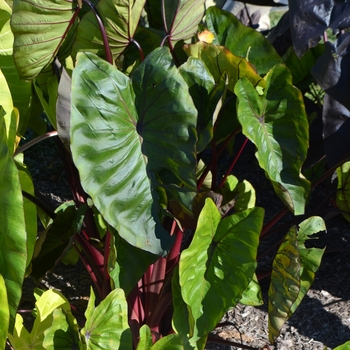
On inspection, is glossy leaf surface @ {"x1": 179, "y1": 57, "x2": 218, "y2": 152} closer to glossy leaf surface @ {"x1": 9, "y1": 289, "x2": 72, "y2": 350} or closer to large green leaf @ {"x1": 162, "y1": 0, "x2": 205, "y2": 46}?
large green leaf @ {"x1": 162, "y1": 0, "x2": 205, "y2": 46}

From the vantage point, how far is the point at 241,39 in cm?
154

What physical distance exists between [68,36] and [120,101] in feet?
1.04

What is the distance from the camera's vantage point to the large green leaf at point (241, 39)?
1521 millimetres

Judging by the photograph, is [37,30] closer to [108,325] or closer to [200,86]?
[200,86]

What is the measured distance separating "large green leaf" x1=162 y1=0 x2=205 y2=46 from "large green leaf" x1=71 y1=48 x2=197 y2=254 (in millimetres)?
243

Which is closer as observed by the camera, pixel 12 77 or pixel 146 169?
pixel 146 169

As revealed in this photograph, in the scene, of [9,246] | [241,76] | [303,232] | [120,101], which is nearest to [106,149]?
[120,101]

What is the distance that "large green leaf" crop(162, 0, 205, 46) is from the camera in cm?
139

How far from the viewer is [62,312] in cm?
123

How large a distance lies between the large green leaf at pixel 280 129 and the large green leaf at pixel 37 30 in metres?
0.40

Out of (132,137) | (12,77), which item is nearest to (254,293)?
(132,137)

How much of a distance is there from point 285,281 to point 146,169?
388mm

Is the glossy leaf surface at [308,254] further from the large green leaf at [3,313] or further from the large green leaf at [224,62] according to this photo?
the large green leaf at [3,313]

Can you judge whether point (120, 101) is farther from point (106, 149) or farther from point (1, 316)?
point (1, 316)
